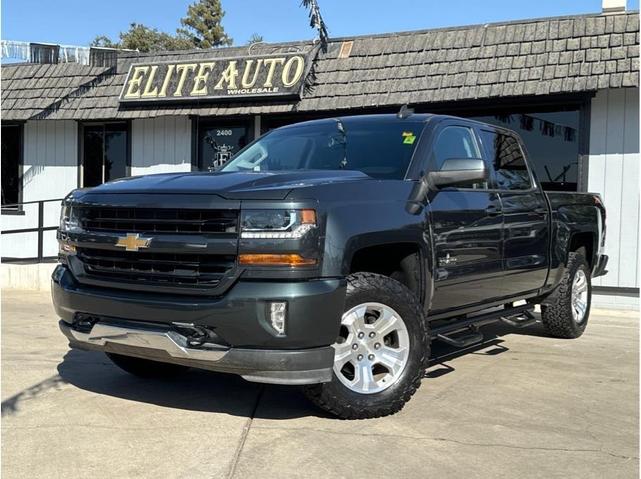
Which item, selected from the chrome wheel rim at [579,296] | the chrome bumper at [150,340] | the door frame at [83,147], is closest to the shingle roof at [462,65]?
the door frame at [83,147]

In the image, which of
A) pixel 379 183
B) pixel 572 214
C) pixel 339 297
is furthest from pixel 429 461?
pixel 572 214

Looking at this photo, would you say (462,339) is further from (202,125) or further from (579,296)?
(202,125)

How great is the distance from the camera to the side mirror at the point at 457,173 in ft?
15.4

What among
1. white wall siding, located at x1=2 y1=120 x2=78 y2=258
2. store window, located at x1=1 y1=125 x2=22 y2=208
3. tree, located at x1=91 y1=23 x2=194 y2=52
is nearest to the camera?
white wall siding, located at x1=2 y1=120 x2=78 y2=258

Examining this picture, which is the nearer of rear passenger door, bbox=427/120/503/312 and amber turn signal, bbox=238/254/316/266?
amber turn signal, bbox=238/254/316/266

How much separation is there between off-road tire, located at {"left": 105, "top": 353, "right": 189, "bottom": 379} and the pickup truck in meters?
0.02

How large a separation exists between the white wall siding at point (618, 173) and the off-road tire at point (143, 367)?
267 inches

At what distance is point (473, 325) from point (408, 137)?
1.57 meters

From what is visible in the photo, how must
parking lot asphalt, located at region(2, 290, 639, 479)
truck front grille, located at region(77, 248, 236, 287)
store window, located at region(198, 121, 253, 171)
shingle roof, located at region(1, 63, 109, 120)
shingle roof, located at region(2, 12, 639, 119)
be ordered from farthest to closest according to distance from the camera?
shingle roof, located at region(1, 63, 109, 120) → store window, located at region(198, 121, 253, 171) → shingle roof, located at region(2, 12, 639, 119) → truck front grille, located at region(77, 248, 236, 287) → parking lot asphalt, located at region(2, 290, 639, 479)

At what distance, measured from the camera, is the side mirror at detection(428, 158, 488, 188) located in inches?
185

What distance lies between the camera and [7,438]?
3.87 meters

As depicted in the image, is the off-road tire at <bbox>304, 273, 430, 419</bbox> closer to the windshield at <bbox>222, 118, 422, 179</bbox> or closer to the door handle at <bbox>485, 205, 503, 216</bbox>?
the windshield at <bbox>222, 118, 422, 179</bbox>

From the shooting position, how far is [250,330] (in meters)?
3.71

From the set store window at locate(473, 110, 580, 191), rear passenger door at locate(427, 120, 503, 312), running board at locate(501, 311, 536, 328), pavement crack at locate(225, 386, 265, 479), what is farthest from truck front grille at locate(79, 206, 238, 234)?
store window at locate(473, 110, 580, 191)
